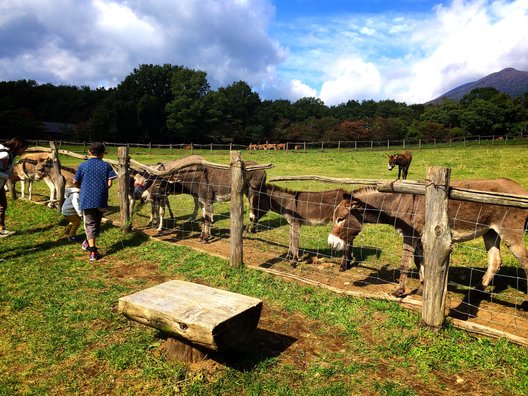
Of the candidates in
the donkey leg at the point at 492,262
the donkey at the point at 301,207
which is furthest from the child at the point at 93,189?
the donkey leg at the point at 492,262

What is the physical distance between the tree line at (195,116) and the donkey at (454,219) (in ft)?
191

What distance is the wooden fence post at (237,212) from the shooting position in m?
6.52

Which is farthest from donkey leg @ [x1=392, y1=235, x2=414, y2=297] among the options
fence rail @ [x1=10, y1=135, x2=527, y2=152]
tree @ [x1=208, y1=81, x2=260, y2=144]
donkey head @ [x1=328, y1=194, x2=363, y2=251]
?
tree @ [x1=208, y1=81, x2=260, y2=144]

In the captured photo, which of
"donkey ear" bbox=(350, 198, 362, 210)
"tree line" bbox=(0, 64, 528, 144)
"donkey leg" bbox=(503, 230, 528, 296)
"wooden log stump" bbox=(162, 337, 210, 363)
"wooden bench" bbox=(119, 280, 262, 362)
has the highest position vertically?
"tree line" bbox=(0, 64, 528, 144)

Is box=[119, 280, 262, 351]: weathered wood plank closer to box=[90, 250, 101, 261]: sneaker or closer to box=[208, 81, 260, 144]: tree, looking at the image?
box=[90, 250, 101, 261]: sneaker

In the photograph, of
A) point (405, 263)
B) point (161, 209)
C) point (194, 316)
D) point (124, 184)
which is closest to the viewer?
point (194, 316)

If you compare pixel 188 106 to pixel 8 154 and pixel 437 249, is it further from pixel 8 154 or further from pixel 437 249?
pixel 437 249

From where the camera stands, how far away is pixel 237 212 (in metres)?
6.55

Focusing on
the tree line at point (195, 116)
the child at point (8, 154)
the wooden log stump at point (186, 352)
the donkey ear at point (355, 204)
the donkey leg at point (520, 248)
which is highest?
the tree line at point (195, 116)

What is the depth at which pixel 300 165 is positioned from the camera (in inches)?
1126

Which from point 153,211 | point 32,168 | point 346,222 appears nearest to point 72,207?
point 153,211

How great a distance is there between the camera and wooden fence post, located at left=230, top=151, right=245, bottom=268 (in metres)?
6.52

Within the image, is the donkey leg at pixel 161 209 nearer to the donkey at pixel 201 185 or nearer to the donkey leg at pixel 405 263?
the donkey at pixel 201 185

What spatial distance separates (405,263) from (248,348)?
121 inches
